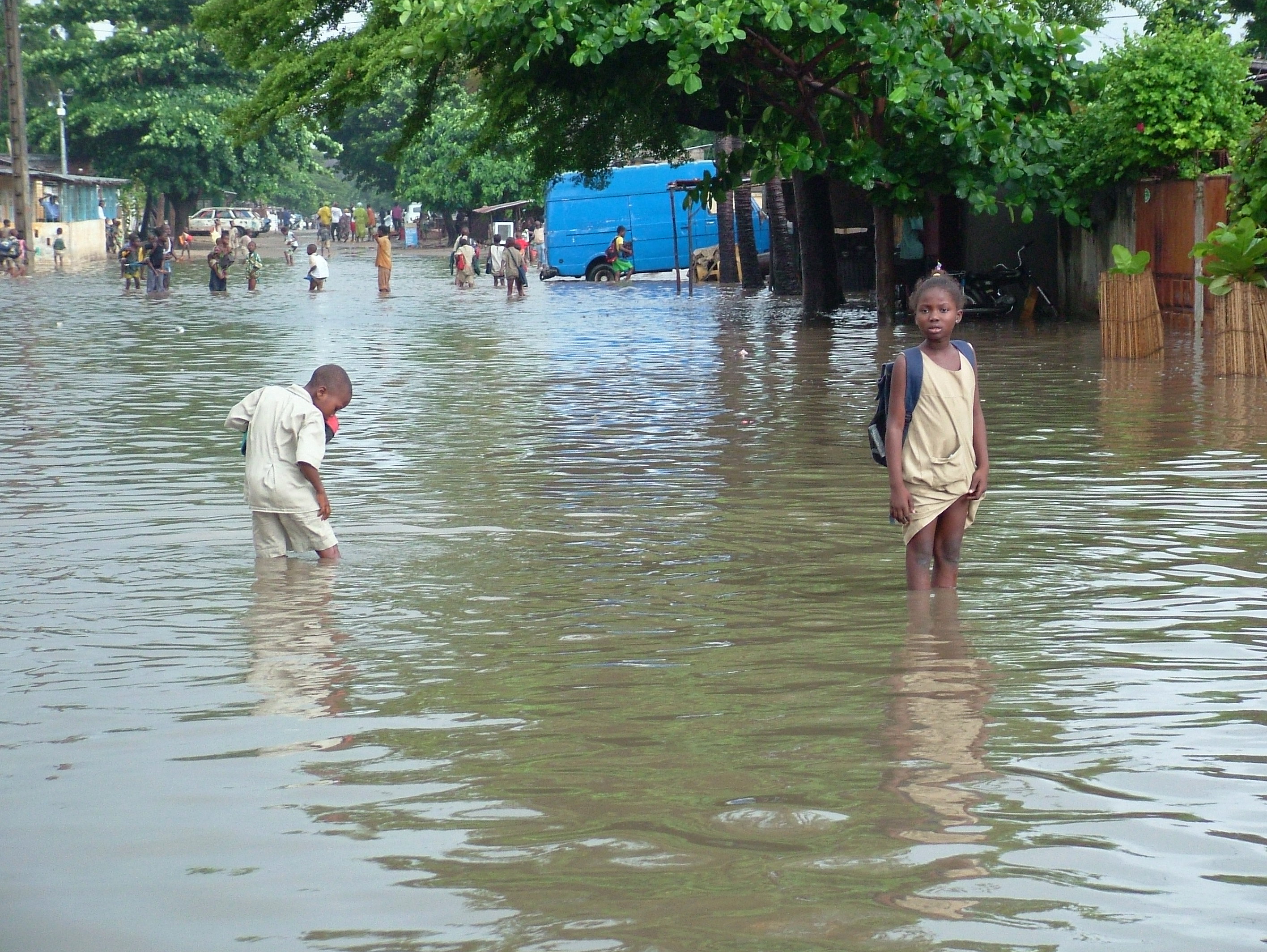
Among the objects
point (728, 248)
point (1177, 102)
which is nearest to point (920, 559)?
point (1177, 102)

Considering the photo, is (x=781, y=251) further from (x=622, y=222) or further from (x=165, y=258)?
(x=165, y=258)

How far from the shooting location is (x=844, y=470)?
10359 mm

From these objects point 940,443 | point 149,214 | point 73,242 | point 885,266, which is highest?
point 149,214

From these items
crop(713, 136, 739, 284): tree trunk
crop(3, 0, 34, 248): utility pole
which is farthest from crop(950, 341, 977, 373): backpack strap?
crop(3, 0, 34, 248): utility pole

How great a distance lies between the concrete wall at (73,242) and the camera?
5531 cm

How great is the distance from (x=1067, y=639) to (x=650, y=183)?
38.5m

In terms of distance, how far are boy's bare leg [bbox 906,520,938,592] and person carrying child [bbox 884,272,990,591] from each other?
0.01 metres

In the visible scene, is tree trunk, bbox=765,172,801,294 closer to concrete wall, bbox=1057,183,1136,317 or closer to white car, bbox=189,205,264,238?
concrete wall, bbox=1057,183,1136,317

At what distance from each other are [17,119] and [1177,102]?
33033 millimetres

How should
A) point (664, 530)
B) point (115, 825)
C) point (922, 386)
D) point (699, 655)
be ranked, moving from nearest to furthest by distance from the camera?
point (115, 825)
point (699, 655)
point (922, 386)
point (664, 530)

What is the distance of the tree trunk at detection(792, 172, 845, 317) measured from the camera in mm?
26188

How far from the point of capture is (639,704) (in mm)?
5207

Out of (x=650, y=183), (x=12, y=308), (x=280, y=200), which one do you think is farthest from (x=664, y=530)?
(x=280, y=200)

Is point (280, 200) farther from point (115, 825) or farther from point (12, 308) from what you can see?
point (115, 825)
